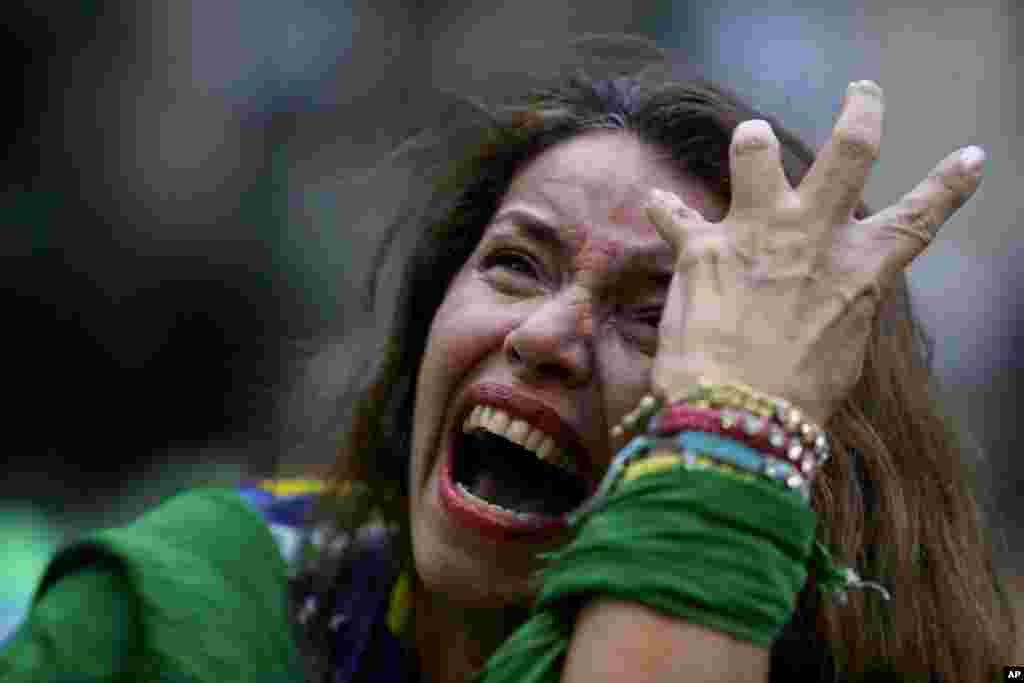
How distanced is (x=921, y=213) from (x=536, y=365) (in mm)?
633

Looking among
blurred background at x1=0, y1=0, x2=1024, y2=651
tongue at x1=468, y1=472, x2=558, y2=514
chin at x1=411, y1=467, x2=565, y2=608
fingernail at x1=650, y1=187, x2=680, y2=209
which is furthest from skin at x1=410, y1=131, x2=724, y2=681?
blurred background at x1=0, y1=0, x2=1024, y2=651

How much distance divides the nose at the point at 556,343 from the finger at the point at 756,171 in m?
0.40

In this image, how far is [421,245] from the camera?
2.51 meters

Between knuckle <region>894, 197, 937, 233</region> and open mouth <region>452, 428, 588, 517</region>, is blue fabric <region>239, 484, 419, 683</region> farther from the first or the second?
knuckle <region>894, 197, 937, 233</region>

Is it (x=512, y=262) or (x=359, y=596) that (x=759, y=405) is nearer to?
(x=512, y=262)

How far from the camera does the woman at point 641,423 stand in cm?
137

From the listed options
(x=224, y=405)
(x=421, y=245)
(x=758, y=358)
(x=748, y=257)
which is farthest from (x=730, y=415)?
(x=224, y=405)

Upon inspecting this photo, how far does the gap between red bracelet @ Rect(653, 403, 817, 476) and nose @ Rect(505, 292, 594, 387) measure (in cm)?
46

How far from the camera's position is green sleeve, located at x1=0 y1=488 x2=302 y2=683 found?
1.70 m

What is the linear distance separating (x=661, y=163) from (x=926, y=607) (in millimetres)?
869

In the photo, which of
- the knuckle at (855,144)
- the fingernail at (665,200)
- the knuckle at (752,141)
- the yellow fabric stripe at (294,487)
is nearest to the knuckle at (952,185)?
the knuckle at (855,144)

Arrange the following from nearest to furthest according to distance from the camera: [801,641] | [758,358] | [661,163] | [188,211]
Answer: [758,358] → [801,641] → [661,163] → [188,211]

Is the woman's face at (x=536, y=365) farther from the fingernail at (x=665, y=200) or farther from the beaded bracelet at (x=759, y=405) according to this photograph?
the beaded bracelet at (x=759, y=405)

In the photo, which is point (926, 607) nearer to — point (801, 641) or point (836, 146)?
point (801, 641)
